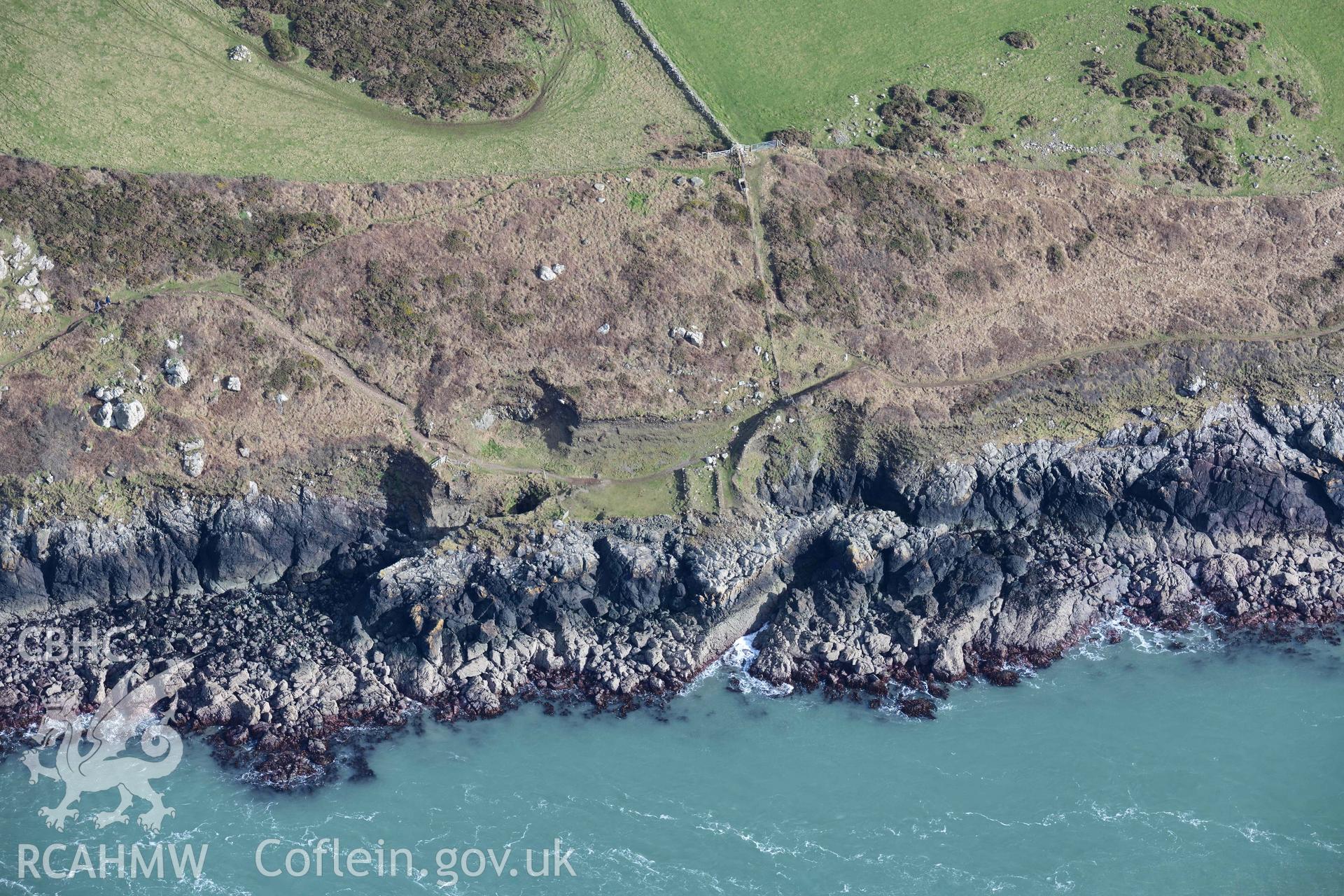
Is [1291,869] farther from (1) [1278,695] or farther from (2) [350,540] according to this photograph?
(2) [350,540]

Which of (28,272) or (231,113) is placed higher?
(231,113)

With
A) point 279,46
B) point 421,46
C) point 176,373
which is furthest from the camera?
point 421,46

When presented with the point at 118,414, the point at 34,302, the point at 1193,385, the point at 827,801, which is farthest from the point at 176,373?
the point at 1193,385

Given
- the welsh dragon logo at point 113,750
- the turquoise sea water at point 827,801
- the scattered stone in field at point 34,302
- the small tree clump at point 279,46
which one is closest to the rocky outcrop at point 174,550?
the welsh dragon logo at point 113,750

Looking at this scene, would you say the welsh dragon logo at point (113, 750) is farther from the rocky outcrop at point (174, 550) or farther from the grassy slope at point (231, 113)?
the grassy slope at point (231, 113)

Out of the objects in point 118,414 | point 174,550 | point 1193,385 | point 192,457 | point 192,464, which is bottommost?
point 174,550

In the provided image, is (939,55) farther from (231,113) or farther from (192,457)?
(192,457)

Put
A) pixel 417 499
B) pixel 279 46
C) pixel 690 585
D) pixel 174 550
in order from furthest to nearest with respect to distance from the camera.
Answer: pixel 279 46 → pixel 417 499 → pixel 174 550 → pixel 690 585

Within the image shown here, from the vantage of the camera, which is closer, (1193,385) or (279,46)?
(1193,385)
